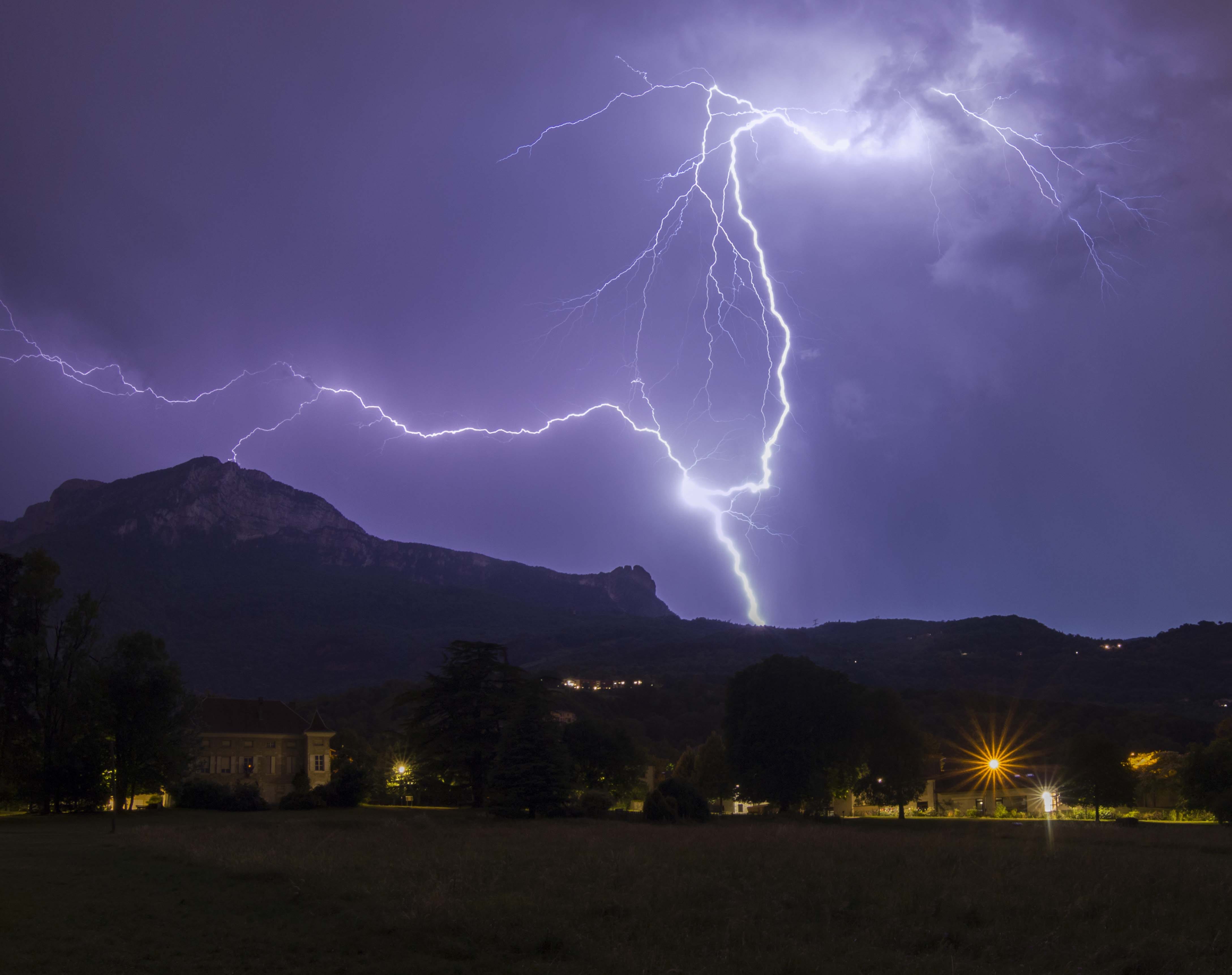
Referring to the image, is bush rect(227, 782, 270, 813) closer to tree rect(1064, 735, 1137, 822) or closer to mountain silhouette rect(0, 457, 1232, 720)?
tree rect(1064, 735, 1137, 822)

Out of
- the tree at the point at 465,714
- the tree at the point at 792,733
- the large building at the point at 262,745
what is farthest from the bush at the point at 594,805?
the large building at the point at 262,745

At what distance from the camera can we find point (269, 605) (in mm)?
122625

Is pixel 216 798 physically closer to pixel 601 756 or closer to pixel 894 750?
pixel 601 756

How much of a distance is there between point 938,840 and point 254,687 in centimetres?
9570

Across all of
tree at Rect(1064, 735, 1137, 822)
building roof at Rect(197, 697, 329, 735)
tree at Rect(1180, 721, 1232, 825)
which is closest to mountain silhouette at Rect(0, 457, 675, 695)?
building roof at Rect(197, 697, 329, 735)

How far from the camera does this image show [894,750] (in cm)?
4600

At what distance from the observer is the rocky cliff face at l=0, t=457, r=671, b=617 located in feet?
414

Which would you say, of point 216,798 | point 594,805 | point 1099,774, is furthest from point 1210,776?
point 216,798

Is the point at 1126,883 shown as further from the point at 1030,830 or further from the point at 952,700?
the point at 952,700

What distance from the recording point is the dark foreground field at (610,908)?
8758 mm

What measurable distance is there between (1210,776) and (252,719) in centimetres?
5148

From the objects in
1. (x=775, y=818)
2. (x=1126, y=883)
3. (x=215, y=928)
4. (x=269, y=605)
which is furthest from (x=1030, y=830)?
(x=269, y=605)

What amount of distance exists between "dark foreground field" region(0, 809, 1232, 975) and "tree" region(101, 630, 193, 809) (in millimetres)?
14784

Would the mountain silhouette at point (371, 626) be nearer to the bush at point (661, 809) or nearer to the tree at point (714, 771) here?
the tree at point (714, 771)
